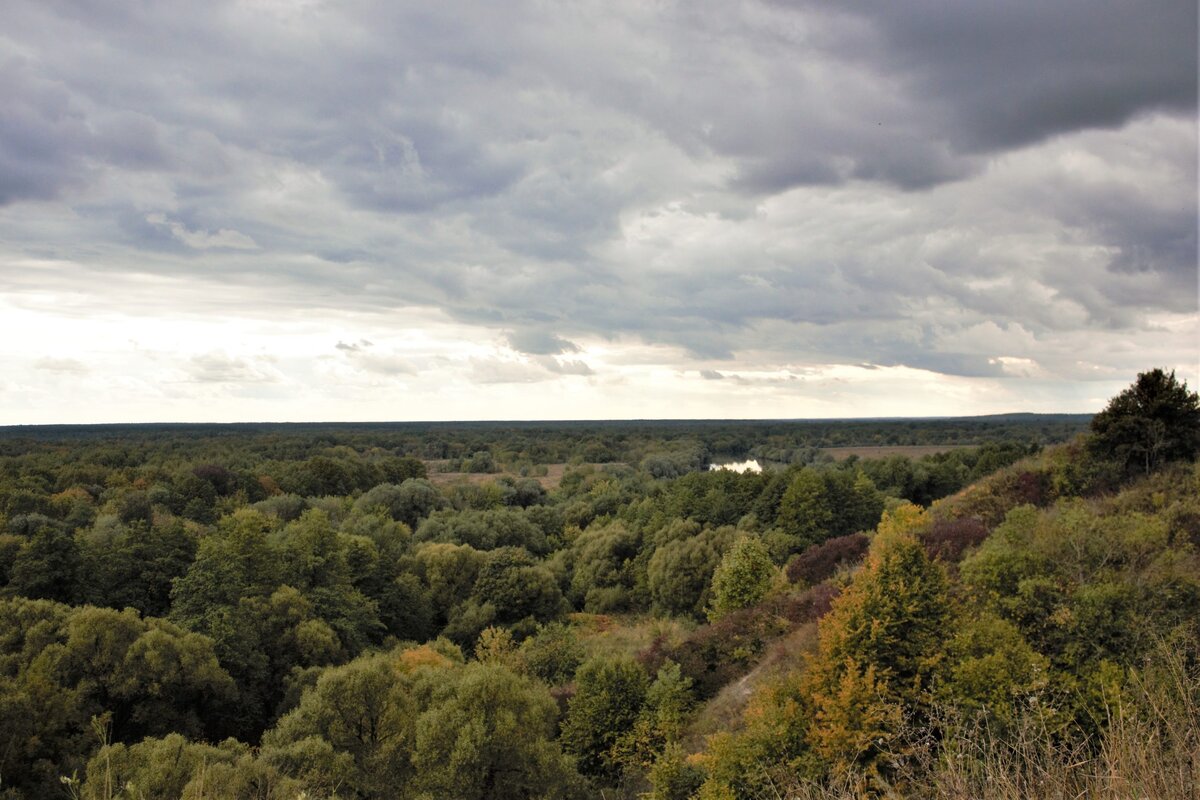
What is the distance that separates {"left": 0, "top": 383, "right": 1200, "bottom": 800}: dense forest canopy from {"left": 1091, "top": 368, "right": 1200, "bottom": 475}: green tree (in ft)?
0.41

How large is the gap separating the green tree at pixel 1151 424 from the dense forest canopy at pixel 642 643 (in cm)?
12

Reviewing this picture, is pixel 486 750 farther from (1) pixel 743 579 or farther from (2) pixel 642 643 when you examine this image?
(2) pixel 642 643

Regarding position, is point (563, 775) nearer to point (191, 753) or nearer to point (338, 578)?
point (191, 753)

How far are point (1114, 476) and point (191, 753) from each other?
3691 cm

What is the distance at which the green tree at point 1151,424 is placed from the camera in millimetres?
31062

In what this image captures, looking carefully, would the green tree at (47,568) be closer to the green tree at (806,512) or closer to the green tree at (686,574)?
the green tree at (686,574)

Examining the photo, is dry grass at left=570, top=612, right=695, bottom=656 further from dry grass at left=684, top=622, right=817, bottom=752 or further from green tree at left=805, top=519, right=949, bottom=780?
green tree at left=805, top=519, right=949, bottom=780

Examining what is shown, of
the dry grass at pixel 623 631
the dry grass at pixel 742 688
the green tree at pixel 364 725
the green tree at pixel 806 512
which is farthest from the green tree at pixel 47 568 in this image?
Result: the green tree at pixel 806 512

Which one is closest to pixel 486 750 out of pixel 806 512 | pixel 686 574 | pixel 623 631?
pixel 623 631

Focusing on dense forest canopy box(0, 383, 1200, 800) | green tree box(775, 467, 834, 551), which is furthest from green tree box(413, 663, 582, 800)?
green tree box(775, 467, 834, 551)

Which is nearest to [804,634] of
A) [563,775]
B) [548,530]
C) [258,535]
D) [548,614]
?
[563,775]

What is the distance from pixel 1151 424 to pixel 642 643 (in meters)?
25.3

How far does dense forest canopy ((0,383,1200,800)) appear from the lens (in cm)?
1488

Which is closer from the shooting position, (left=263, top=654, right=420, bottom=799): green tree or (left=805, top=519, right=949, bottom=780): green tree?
(left=805, top=519, right=949, bottom=780): green tree
